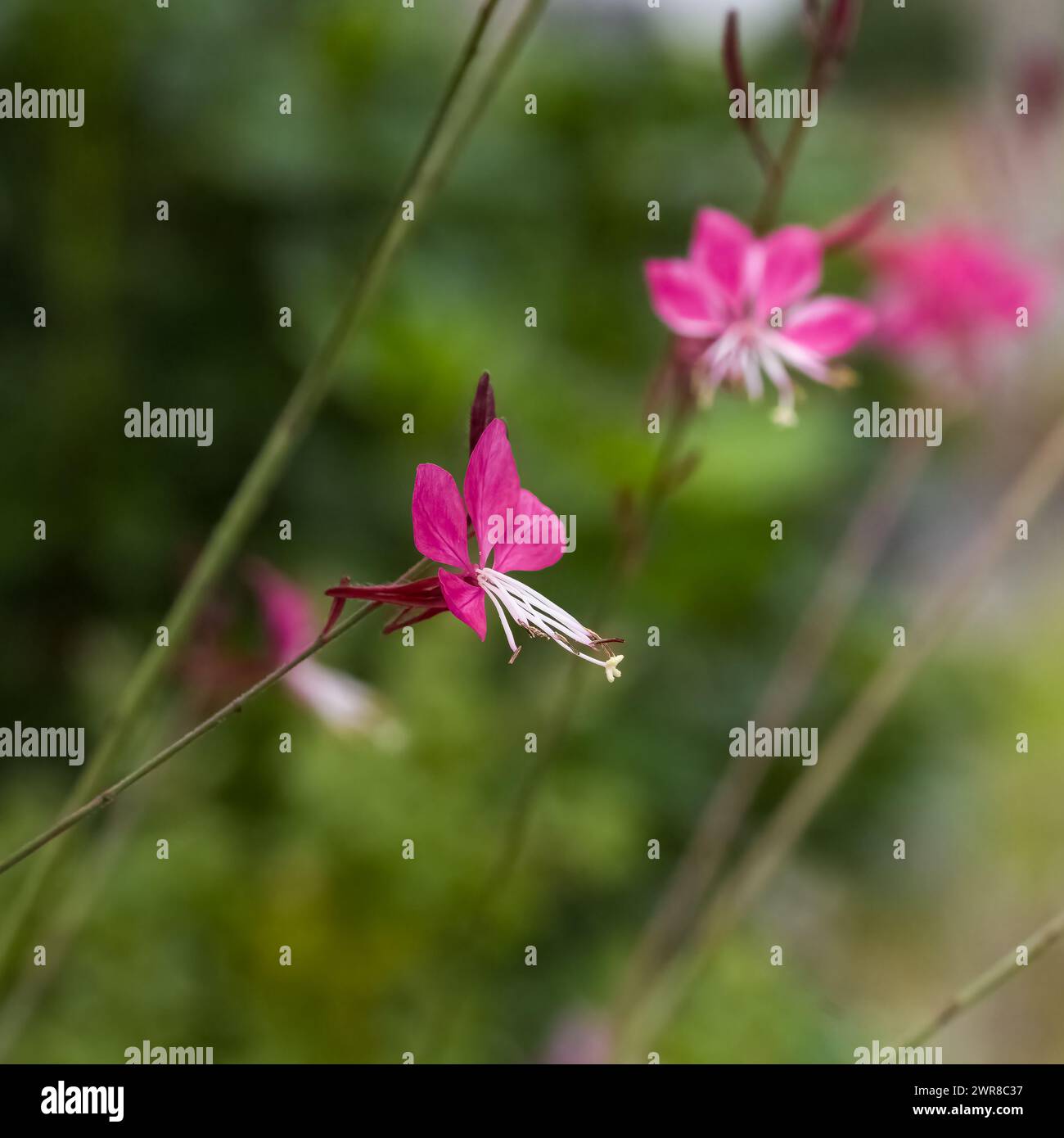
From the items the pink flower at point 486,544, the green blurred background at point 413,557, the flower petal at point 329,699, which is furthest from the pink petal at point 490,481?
the green blurred background at point 413,557

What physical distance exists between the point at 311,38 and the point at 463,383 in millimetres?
574

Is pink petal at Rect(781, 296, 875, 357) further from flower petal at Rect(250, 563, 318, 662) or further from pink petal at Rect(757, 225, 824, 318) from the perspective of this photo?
flower petal at Rect(250, 563, 318, 662)

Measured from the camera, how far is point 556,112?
1681 millimetres

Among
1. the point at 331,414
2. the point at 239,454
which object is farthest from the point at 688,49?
the point at 239,454

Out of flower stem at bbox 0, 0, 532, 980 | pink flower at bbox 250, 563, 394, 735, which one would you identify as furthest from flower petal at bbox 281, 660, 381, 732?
flower stem at bbox 0, 0, 532, 980

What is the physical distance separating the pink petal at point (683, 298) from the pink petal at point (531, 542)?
0.52 ft

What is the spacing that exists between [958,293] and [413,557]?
75cm

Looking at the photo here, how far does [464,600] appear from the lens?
0.26m

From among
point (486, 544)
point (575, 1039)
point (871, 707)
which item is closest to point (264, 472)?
point (486, 544)

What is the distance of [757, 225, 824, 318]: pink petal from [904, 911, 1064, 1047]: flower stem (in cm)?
22

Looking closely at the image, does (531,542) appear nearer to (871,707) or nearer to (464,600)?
(464,600)

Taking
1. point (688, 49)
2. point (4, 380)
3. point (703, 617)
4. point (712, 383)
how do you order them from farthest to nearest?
1. point (688, 49)
2. point (703, 617)
3. point (4, 380)
4. point (712, 383)

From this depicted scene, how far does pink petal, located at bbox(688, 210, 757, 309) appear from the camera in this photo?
1.37ft
